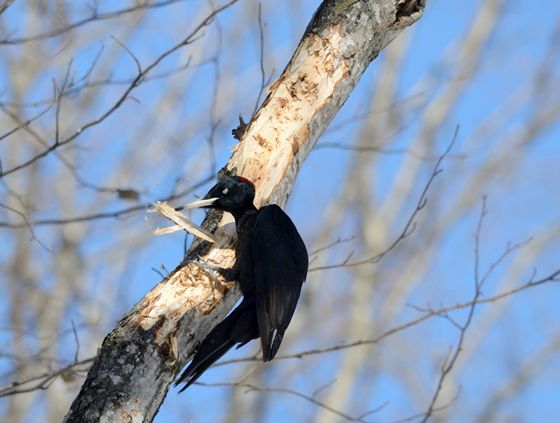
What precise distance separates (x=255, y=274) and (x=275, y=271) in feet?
0.52

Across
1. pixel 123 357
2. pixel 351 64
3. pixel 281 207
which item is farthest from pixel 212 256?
pixel 351 64

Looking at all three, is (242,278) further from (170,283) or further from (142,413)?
(142,413)

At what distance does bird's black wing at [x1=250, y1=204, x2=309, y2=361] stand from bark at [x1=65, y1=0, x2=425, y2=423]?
0.15 m

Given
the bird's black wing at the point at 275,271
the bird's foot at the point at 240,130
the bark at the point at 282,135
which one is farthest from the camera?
the bird's foot at the point at 240,130

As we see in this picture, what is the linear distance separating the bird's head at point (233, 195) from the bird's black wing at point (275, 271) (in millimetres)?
110

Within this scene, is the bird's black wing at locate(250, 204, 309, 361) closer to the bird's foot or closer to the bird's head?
the bird's head

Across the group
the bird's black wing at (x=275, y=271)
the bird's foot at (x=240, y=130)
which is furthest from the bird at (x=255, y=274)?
the bird's foot at (x=240, y=130)

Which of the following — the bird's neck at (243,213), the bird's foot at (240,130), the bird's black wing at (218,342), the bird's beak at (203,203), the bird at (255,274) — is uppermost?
the bird's foot at (240,130)

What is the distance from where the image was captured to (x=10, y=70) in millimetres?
11383

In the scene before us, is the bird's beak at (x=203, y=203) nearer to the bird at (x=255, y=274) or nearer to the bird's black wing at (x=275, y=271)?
the bird at (x=255, y=274)

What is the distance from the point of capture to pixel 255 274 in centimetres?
446

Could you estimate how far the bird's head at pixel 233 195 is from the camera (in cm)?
459

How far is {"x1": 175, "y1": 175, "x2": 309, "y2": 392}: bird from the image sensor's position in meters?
4.19

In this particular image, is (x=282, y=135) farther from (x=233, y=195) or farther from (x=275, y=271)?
(x=275, y=271)
